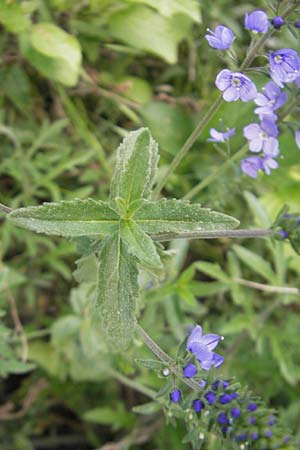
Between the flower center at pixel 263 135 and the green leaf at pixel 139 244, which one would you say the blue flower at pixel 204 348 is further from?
the flower center at pixel 263 135

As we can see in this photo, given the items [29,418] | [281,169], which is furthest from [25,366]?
[281,169]

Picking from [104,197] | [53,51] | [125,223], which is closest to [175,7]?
[53,51]

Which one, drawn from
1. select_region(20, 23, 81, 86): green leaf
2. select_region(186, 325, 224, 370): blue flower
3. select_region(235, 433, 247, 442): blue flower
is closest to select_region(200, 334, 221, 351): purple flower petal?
select_region(186, 325, 224, 370): blue flower

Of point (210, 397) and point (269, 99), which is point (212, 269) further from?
point (210, 397)

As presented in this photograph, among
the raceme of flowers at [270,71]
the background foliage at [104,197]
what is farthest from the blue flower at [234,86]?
the background foliage at [104,197]

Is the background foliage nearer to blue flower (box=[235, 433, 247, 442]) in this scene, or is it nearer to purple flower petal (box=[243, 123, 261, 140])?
purple flower petal (box=[243, 123, 261, 140])

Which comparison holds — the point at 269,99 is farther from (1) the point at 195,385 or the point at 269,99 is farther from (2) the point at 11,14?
(2) the point at 11,14
